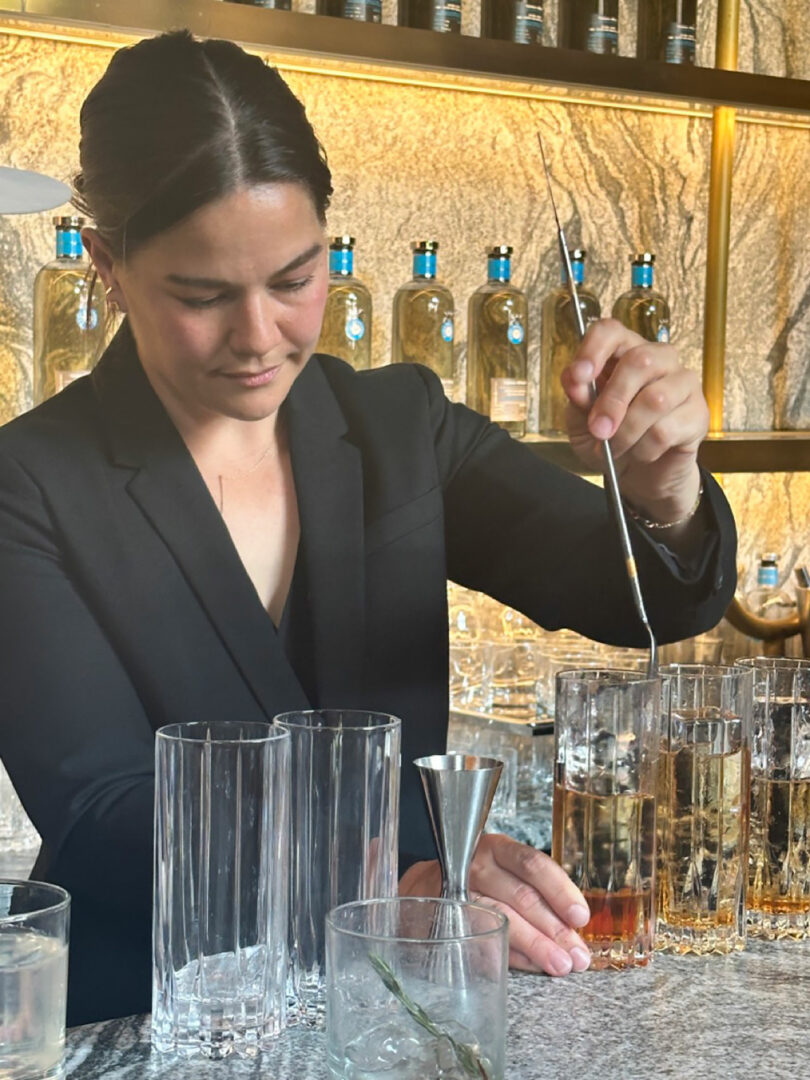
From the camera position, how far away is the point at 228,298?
1658 millimetres

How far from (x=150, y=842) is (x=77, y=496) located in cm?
51

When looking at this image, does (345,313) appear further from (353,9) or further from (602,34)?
(602,34)

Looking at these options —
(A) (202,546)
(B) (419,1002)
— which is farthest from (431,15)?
(B) (419,1002)

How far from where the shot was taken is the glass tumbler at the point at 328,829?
3.12 ft

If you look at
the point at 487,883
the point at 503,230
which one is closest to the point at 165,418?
A: the point at 487,883

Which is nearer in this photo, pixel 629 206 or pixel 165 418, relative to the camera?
pixel 165 418

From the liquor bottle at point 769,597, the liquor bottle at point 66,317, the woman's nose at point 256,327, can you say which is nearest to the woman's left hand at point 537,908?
the woman's nose at point 256,327

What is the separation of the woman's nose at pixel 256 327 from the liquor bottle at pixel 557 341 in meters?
0.65

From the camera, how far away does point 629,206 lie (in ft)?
8.23

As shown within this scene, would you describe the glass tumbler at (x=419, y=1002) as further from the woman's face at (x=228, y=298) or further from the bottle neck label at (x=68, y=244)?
the bottle neck label at (x=68, y=244)

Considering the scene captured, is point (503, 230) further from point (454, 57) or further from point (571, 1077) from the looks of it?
point (571, 1077)

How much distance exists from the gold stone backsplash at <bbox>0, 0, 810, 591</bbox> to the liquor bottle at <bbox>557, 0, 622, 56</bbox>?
12cm

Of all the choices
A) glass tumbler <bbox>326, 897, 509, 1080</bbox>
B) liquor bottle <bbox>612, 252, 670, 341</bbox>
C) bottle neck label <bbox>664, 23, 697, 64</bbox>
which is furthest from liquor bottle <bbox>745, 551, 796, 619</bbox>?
glass tumbler <bbox>326, 897, 509, 1080</bbox>

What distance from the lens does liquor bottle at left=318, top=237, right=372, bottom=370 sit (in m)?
2.06
